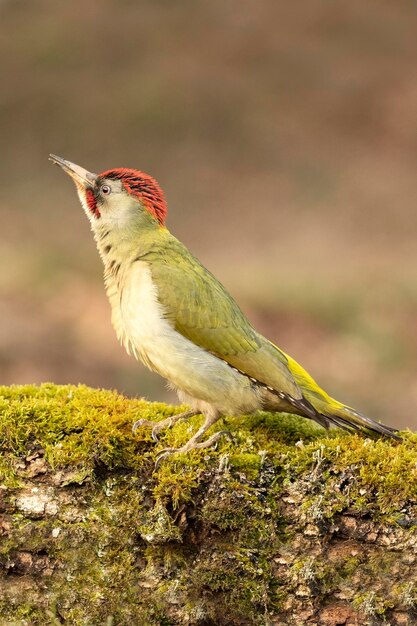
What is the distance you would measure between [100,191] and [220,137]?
19.6m

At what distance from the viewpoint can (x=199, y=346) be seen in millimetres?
5754

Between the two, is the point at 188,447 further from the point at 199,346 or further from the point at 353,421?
the point at 353,421

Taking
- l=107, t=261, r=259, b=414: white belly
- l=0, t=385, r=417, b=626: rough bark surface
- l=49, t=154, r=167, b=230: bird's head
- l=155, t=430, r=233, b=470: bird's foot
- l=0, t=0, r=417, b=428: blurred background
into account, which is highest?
l=0, t=0, r=417, b=428: blurred background

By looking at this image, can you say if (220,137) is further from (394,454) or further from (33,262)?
(394,454)

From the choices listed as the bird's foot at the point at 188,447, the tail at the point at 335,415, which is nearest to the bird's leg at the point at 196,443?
the bird's foot at the point at 188,447

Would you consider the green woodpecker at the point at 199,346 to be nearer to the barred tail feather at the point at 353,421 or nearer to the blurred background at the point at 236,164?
the barred tail feather at the point at 353,421

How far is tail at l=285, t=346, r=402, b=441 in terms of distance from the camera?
5613 mm

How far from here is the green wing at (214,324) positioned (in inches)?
225

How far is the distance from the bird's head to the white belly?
0.69m

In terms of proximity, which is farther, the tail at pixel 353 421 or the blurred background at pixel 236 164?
the blurred background at pixel 236 164

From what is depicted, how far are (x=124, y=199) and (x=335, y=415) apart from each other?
2.07 metres

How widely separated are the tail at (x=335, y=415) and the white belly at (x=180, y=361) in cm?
38

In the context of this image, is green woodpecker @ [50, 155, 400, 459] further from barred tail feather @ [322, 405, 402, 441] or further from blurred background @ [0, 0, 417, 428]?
blurred background @ [0, 0, 417, 428]

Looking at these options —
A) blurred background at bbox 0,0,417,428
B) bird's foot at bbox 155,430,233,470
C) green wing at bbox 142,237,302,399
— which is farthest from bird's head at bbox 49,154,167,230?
blurred background at bbox 0,0,417,428
